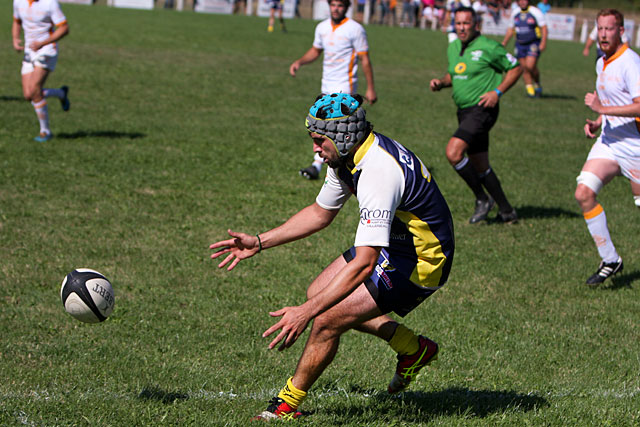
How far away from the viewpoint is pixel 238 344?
19.8 feet

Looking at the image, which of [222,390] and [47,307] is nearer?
[222,390]

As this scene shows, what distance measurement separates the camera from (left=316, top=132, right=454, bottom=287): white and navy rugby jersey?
4176 millimetres

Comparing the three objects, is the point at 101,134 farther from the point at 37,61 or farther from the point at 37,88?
the point at 37,61

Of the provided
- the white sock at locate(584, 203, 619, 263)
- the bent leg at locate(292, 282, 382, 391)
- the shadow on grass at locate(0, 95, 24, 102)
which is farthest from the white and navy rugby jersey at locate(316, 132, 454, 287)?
the shadow on grass at locate(0, 95, 24, 102)

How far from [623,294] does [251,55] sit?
20.4 metres

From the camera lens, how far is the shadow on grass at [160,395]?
16.1ft

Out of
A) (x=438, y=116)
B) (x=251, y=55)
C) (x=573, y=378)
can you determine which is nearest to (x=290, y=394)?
(x=573, y=378)

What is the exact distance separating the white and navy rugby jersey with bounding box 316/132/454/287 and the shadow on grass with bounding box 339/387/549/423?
33.9 inches

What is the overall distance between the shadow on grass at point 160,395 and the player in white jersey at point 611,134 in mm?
4486

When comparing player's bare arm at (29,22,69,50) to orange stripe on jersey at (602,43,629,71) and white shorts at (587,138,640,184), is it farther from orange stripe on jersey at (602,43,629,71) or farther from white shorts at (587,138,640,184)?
white shorts at (587,138,640,184)

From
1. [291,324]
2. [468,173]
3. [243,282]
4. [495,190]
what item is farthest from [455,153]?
[291,324]

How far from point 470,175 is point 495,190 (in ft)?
1.29

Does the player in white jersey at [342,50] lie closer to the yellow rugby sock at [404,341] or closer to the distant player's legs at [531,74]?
the yellow rugby sock at [404,341]

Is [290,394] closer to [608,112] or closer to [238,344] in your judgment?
[238,344]
